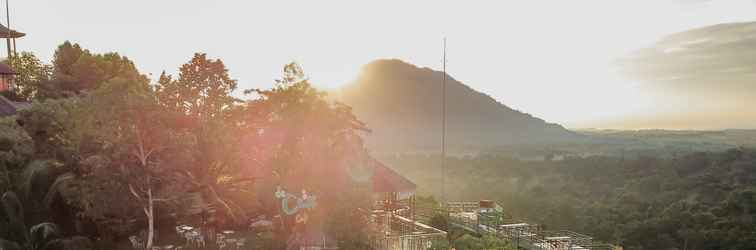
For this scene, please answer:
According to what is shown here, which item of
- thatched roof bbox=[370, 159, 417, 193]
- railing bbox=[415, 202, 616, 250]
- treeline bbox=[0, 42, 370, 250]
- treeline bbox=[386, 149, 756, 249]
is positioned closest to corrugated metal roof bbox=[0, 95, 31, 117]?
treeline bbox=[0, 42, 370, 250]

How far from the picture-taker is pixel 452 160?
9669 cm

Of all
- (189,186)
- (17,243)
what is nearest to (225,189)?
(189,186)

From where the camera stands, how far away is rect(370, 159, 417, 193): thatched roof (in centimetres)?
2012

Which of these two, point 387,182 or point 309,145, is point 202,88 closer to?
point 309,145

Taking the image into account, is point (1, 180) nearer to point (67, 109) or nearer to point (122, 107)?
point (67, 109)

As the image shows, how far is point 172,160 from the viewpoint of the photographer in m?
14.8

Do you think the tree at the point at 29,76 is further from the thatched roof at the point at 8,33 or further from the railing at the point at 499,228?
the railing at the point at 499,228

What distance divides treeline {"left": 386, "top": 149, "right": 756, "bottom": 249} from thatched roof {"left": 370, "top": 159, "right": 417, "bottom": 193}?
28864 mm

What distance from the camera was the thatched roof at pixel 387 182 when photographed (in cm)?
2012

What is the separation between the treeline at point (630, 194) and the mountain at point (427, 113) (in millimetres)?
63318

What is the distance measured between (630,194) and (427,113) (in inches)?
4392

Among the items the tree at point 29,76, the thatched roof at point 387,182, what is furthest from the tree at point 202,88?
the tree at point 29,76

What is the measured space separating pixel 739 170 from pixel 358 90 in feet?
405

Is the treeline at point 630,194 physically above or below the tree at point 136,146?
below
